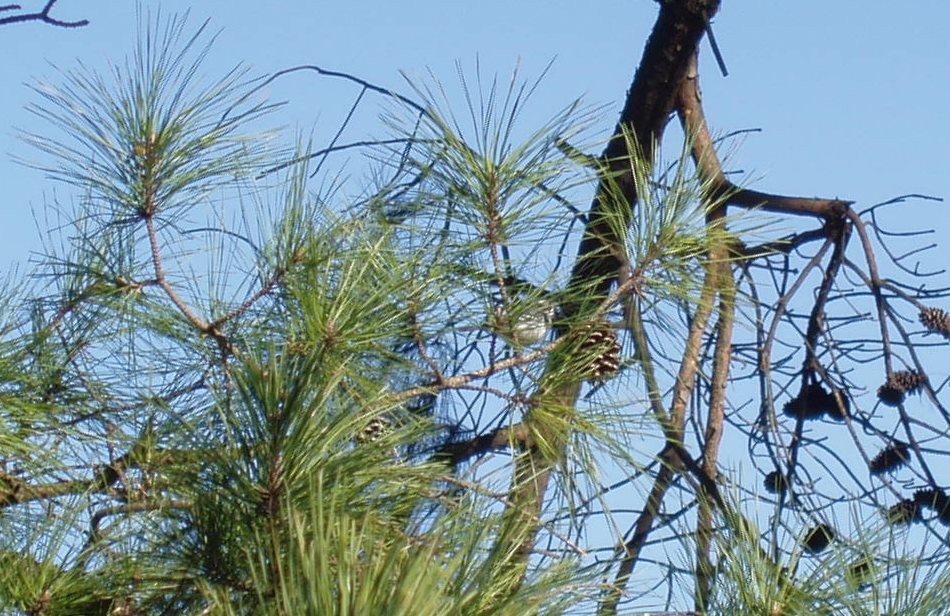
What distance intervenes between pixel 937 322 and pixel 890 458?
255mm

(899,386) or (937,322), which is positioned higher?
(937,322)

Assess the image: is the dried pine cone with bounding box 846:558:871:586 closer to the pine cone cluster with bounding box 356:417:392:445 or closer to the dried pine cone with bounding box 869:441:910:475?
the pine cone cluster with bounding box 356:417:392:445

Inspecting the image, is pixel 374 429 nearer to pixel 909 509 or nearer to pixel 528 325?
pixel 528 325

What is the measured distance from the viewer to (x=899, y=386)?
1.85 m

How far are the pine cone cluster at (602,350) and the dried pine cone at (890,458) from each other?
1.42 ft

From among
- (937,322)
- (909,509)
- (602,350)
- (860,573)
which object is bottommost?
(860,573)

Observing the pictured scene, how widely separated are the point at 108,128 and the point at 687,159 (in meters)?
0.62

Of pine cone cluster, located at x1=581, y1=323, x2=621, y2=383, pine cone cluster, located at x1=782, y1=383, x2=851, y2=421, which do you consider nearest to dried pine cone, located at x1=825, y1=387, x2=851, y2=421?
pine cone cluster, located at x1=782, y1=383, x2=851, y2=421

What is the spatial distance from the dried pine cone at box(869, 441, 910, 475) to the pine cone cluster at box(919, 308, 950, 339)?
0.23 meters

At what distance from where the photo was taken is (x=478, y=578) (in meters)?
0.99

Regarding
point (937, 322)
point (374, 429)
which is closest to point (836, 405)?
point (937, 322)

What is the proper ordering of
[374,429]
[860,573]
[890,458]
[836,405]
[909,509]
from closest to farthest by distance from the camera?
1. [860,573]
2. [374,429]
3. [909,509]
4. [890,458]
5. [836,405]

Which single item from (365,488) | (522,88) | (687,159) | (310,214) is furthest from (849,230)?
(365,488)

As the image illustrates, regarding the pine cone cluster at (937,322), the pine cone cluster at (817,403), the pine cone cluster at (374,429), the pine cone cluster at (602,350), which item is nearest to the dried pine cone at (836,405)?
the pine cone cluster at (817,403)
